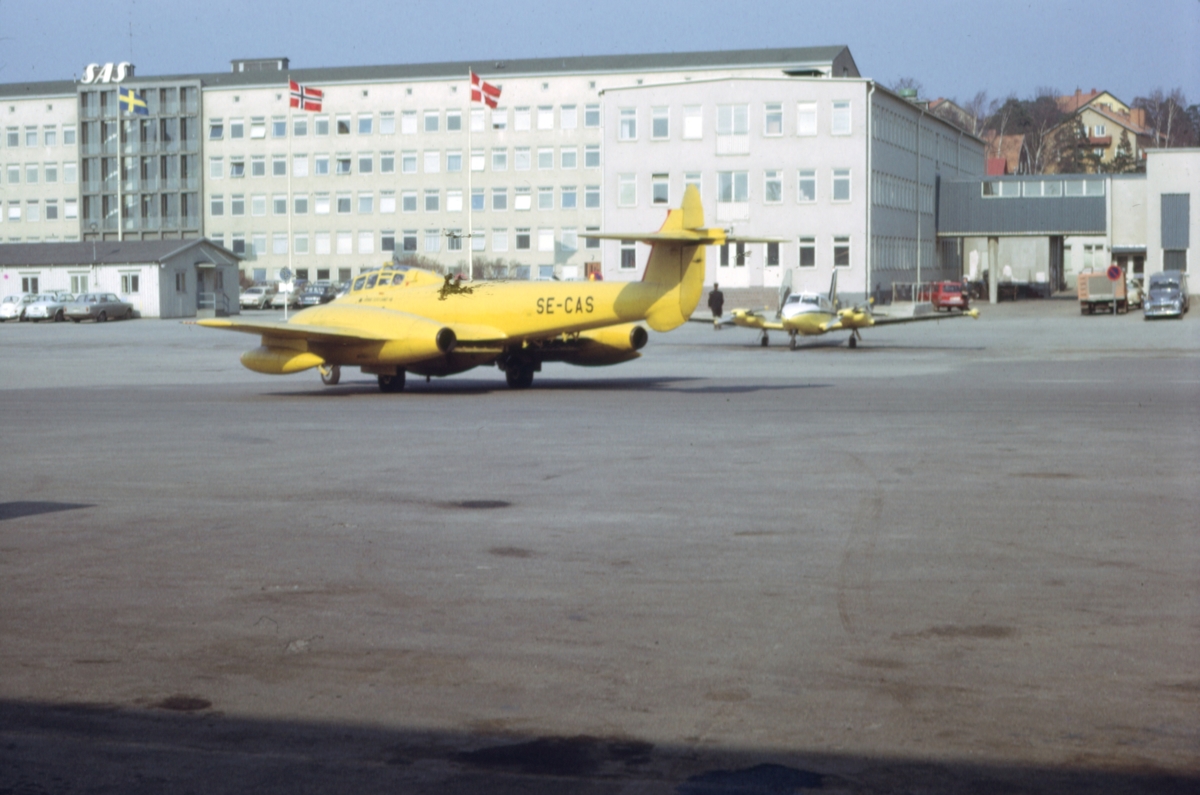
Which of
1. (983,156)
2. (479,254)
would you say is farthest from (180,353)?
(983,156)

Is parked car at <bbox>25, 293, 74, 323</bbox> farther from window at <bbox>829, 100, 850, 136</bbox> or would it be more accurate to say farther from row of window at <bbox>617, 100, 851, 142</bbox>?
window at <bbox>829, 100, 850, 136</bbox>

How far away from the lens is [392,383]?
27328mm

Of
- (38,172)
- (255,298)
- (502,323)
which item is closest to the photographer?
(502,323)

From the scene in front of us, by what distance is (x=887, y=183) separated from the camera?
9012 centimetres

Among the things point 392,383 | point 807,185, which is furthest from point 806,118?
point 392,383

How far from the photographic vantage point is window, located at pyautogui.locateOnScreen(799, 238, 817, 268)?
282ft

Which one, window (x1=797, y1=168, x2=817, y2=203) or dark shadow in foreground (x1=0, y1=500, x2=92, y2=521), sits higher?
window (x1=797, y1=168, x2=817, y2=203)

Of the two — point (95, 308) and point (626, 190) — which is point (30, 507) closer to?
point (95, 308)

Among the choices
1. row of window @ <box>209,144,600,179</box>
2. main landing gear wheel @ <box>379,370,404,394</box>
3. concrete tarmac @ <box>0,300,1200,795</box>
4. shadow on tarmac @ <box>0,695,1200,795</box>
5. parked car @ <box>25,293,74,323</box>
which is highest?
row of window @ <box>209,144,600,179</box>

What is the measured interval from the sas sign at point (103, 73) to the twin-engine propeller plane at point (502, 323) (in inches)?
3879

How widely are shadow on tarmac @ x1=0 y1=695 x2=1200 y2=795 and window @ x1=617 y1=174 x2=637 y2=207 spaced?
82.8 metres

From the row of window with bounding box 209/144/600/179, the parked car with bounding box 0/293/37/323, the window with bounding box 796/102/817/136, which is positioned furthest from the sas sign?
the window with bounding box 796/102/817/136

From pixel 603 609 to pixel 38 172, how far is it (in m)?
125

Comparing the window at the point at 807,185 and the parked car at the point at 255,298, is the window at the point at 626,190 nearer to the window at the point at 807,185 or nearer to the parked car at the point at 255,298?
the window at the point at 807,185
